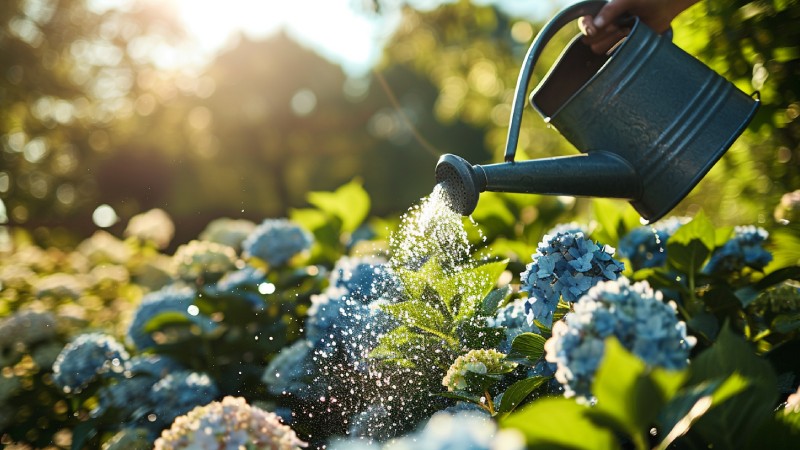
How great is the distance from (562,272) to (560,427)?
0.53m

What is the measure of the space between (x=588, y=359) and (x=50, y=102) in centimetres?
1342

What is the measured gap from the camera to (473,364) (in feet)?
3.51

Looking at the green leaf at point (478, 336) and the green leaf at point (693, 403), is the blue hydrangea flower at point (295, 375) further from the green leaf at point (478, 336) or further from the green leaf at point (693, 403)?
the green leaf at point (693, 403)

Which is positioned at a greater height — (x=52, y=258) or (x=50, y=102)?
(x=50, y=102)

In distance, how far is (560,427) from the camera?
24.0 inches

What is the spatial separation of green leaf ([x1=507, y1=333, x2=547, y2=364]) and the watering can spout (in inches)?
9.3

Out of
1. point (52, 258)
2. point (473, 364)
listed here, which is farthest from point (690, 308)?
point (52, 258)

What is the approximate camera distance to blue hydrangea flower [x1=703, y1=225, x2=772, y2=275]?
1.63 meters

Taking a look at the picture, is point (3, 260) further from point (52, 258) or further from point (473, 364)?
point (473, 364)

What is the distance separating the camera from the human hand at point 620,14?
4.60 ft

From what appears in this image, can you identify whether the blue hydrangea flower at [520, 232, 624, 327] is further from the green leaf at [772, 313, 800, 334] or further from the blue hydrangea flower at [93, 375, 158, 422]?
the blue hydrangea flower at [93, 375, 158, 422]

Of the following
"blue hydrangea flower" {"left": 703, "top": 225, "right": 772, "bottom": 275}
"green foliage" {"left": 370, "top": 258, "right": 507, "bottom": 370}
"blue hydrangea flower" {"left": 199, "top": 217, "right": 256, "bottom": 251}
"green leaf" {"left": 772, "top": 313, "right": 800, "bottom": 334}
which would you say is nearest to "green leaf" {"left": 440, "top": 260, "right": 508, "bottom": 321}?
"green foliage" {"left": 370, "top": 258, "right": 507, "bottom": 370}

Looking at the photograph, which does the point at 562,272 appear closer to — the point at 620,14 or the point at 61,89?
the point at 620,14

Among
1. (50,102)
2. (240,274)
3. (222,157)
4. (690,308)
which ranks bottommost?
(690,308)
